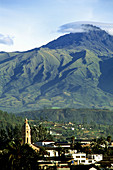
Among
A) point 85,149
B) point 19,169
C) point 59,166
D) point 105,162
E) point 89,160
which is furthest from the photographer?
point 85,149

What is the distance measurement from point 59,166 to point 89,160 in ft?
97.3

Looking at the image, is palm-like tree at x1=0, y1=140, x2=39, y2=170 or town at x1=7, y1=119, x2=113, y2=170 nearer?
palm-like tree at x1=0, y1=140, x2=39, y2=170

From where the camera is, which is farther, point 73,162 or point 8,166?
point 73,162

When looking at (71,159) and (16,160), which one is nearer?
(16,160)

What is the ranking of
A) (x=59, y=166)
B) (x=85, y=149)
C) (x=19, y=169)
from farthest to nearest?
1. (x=85, y=149)
2. (x=59, y=166)
3. (x=19, y=169)

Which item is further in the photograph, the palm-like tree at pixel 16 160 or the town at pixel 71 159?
the town at pixel 71 159

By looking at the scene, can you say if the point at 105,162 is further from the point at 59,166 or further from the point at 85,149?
the point at 85,149

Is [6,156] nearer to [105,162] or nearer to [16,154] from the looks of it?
[16,154]

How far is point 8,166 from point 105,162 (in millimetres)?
36799

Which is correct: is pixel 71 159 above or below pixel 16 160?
above

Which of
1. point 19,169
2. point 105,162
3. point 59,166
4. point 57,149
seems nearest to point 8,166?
point 19,169

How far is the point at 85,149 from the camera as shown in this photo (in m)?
194

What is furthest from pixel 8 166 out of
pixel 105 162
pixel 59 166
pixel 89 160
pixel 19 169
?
pixel 89 160

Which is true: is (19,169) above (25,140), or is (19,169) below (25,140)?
below
